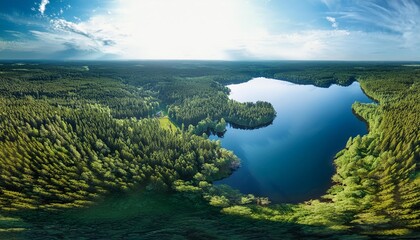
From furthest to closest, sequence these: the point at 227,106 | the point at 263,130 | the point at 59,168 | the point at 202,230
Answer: the point at 227,106 < the point at 263,130 < the point at 59,168 < the point at 202,230

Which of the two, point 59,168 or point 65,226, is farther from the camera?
point 59,168

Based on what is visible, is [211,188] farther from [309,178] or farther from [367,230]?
[367,230]

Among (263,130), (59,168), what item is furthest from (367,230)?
(263,130)

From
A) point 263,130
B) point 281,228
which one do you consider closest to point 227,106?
point 263,130

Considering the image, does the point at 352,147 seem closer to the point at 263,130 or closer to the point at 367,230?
the point at 367,230

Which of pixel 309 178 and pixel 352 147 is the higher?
pixel 352 147

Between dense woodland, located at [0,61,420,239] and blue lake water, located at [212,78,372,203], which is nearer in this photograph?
dense woodland, located at [0,61,420,239]

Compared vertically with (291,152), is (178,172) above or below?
above

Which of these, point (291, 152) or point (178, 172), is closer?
point (178, 172)

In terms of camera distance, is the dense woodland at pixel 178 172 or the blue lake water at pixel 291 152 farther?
the blue lake water at pixel 291 152

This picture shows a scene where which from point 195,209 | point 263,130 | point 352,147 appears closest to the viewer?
point 195,209
